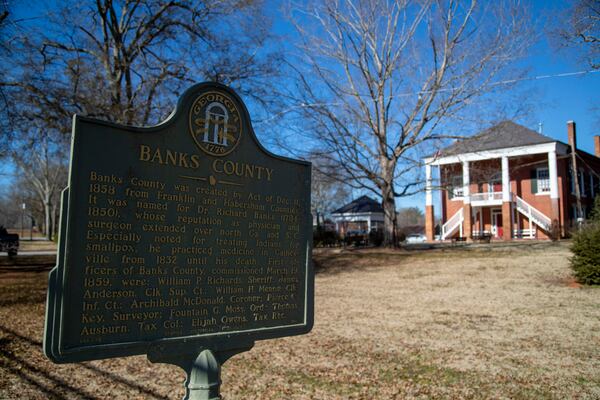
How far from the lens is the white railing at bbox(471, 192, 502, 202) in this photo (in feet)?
116

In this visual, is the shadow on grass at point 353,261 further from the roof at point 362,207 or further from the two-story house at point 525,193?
the roof at point 362,207

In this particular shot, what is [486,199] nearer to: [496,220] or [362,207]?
[496,220]

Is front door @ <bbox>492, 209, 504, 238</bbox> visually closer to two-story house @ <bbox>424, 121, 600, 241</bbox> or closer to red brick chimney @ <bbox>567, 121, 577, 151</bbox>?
two-story house @ <bbox>424, 121, 600, 241</bbox>

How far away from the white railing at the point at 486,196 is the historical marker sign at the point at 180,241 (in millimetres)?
34259

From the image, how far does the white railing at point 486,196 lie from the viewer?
116 feet

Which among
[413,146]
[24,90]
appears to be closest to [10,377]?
[24,90]

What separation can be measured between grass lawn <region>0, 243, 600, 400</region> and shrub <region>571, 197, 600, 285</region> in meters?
0.47

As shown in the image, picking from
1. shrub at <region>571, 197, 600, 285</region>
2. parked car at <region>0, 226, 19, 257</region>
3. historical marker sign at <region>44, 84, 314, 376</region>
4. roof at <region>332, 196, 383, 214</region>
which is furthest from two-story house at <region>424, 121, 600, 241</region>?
historical marker sign at <region>44, 84, 314, 376</region>

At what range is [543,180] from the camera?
113 ft

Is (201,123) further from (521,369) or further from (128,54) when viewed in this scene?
(128,54)

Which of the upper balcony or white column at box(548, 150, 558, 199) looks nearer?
white column at box(548, 150, 558, 199)

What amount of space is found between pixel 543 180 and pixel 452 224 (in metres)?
7.37

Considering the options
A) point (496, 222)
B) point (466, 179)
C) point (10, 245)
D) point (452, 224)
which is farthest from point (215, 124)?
point (496, 222)

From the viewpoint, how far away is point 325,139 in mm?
23203
